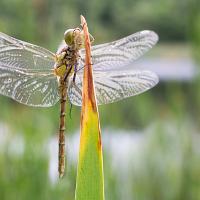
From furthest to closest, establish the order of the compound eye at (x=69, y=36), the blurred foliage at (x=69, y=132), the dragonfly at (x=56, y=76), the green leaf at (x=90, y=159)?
the blurred foliage at (x=69, y=132) → the dragonfly at (x=56, y=76) → the compound eye at (x=69, y=36) → the green leaf at (x=90, y=159)

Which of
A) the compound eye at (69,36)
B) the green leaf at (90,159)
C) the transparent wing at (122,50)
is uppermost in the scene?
the transparent wing at (122,50)

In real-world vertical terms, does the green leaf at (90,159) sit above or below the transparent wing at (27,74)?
below

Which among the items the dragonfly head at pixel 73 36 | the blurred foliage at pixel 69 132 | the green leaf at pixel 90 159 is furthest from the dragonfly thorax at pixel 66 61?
the blurred foliage at pixel 69 132

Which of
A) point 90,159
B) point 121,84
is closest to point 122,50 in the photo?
point 121,84

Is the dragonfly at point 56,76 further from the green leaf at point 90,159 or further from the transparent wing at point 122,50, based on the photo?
the green leaf at point 90,159

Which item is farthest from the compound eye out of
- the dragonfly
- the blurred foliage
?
the blurred foliage

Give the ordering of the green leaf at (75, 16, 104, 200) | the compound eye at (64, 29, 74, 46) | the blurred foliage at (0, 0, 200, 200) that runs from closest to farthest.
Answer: the green leaf at (75, 16, 104, 200) < the compound eye at (64, 29, 74, 46) < the blurred foliage at (0, 0, 200, 200)

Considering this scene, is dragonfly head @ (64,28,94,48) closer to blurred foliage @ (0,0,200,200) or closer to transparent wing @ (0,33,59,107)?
transparent wing @ (0,33,59,107)

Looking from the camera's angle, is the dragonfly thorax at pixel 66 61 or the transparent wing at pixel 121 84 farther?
the transparent wing at pixel 121 84
